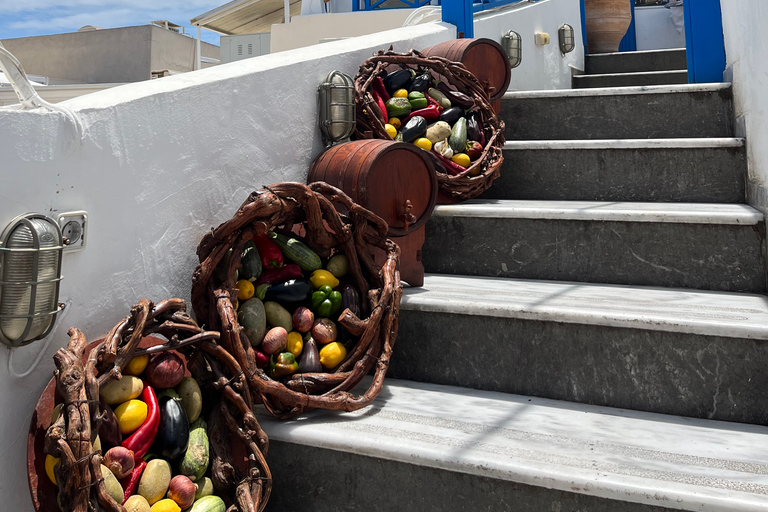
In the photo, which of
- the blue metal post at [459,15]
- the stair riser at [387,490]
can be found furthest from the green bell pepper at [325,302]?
the blue metal post at [459,15]

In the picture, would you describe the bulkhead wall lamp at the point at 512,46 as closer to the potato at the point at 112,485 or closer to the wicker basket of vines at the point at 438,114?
the wicker basket of vines at the point at 438,114

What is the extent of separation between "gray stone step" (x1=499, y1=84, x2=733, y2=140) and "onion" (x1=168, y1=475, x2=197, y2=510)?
2.17 meters

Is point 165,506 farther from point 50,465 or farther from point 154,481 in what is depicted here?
point 50,465

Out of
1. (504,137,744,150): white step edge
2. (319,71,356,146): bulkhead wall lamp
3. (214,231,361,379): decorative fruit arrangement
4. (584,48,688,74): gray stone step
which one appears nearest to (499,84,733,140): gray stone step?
(504,137,744,150): white step edge

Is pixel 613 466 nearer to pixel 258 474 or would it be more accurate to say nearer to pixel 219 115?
pixel 258 474

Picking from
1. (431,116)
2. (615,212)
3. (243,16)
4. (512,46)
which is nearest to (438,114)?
(431,116)

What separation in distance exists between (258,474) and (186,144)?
2.57 feet

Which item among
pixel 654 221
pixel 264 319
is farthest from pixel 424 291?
pixel 654 221

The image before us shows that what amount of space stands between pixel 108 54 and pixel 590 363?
15135 millimetres

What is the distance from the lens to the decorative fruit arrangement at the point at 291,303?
140 centimetres

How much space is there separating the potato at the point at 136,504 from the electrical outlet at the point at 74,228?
0.47 meters

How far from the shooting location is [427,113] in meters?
2.30

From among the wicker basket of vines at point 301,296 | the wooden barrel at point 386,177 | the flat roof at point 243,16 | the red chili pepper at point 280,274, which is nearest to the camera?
the wicker basket of vines at point 301,296

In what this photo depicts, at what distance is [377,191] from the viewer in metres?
1.78
